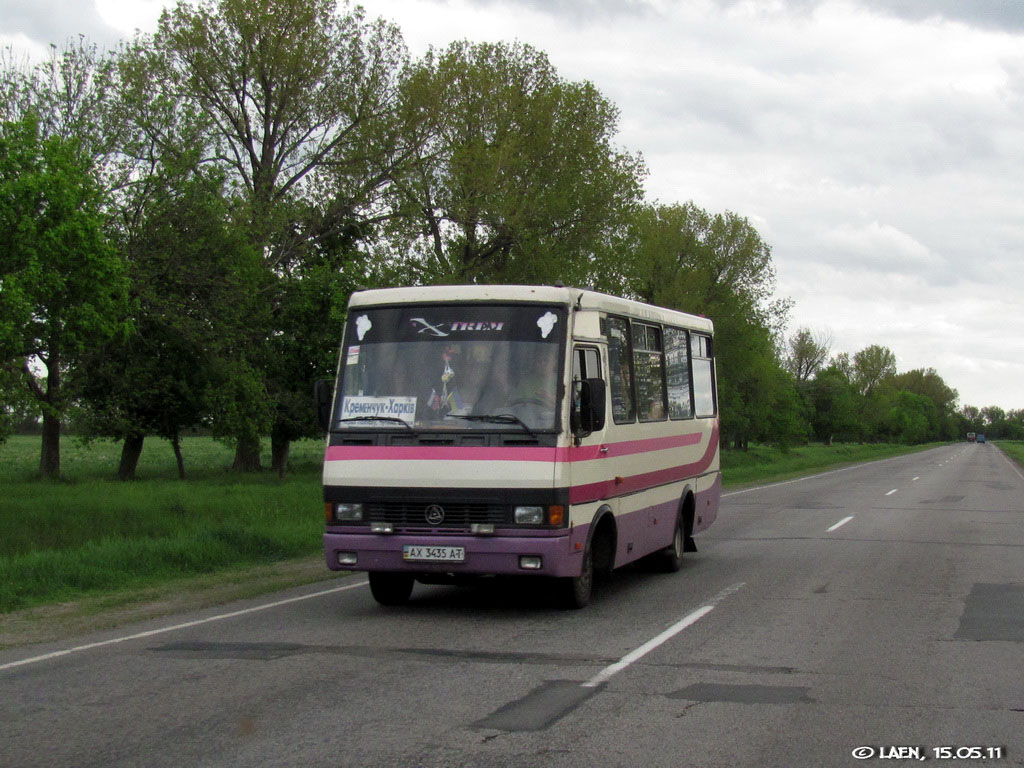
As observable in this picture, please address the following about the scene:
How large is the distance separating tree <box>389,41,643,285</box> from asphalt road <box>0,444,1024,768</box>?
2220 centimetres

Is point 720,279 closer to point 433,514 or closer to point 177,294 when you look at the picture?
point 177,294

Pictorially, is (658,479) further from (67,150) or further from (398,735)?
(67,150)

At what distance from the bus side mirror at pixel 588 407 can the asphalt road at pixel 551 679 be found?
1675mm

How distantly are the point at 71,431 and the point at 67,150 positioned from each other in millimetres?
18452

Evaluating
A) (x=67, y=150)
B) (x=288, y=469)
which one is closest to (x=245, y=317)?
(x=67, y=150)

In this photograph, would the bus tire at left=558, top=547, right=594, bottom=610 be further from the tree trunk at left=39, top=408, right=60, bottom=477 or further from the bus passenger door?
the tree trunk at left=39, top=408, right=60, bottom=477

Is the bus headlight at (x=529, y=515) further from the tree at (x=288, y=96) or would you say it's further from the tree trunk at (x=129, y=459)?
the tree trunk at (x=129, y=459)

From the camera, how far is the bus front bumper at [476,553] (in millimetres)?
9469

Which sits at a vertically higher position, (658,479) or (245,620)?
(658,479)

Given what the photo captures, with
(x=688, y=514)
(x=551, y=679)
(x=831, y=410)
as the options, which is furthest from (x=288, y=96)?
(x=831, y=410)

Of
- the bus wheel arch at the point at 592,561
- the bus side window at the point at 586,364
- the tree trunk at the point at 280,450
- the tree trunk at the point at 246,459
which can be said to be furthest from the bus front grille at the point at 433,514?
the tree trunk at the point at 280,450

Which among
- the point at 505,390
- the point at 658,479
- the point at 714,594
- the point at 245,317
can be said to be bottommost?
the point at 714,594

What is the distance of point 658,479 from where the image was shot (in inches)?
495

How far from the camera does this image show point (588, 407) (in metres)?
9.84
